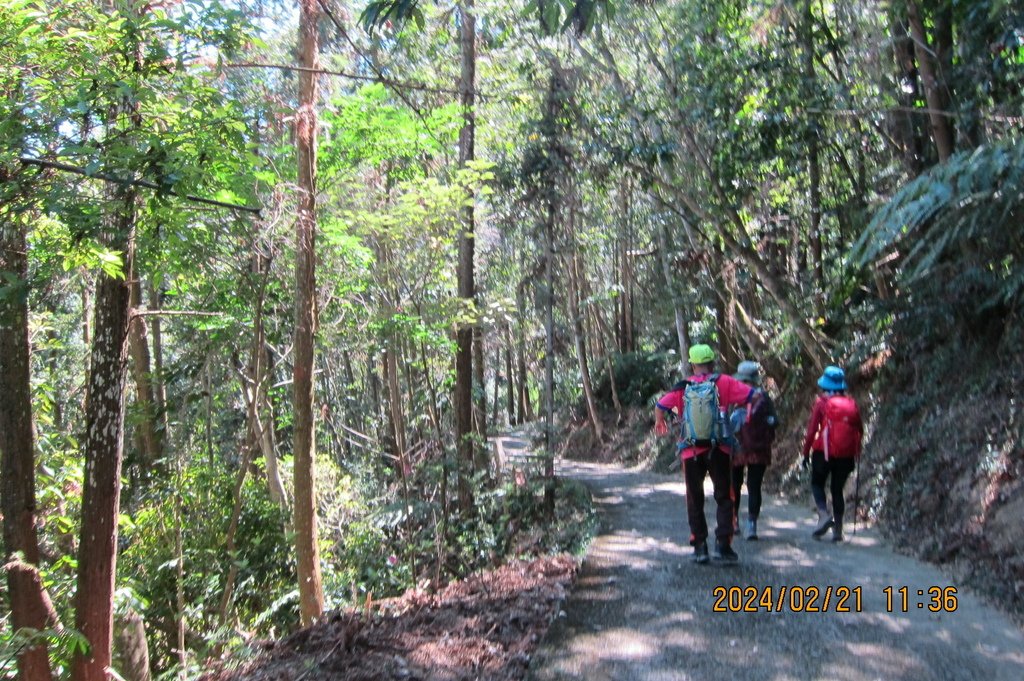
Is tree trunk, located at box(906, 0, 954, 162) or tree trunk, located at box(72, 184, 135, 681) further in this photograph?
tree trunk, located at box(906, 0, 954, 162)

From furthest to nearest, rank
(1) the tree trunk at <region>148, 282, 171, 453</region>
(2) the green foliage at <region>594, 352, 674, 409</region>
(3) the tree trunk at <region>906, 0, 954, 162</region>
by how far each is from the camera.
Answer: (2) the green foliage at <region>594, 352, 674, 409</region>
(1) the tree trunk at <region>148, 282, 171, 453</region>
(3) the tree trunk at <region>906, 0, 954, 162</region>

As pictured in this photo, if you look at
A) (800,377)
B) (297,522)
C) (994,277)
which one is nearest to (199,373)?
(297,522)

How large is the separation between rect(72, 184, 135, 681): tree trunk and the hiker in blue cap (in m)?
7.02

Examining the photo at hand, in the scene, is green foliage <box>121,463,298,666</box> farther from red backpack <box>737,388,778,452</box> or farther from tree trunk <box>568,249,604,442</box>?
tree trunk <box>568,249,604,442</box>

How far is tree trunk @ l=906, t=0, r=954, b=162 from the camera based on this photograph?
9984 millimetres

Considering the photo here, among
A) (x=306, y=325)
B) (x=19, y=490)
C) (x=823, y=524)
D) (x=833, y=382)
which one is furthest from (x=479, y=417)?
(x=833, y=382)

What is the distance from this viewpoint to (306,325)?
10.3 meters

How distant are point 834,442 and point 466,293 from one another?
28.5 ft

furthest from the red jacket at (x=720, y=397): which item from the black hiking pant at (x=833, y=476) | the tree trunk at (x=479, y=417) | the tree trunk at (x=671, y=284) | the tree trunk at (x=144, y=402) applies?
the tree trunk at (x=671, y=284)

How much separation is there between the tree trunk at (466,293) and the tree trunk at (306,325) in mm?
4298

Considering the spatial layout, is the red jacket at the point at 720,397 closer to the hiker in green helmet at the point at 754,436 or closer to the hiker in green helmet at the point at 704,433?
the hiker in green helmet at the point at 704,433

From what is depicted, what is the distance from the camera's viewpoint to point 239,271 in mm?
8930

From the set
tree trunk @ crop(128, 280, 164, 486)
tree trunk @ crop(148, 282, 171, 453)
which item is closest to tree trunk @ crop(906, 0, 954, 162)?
tree trunk @ crop(148, 282, 171, 453)

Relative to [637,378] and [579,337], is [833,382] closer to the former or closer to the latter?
[579,337]
